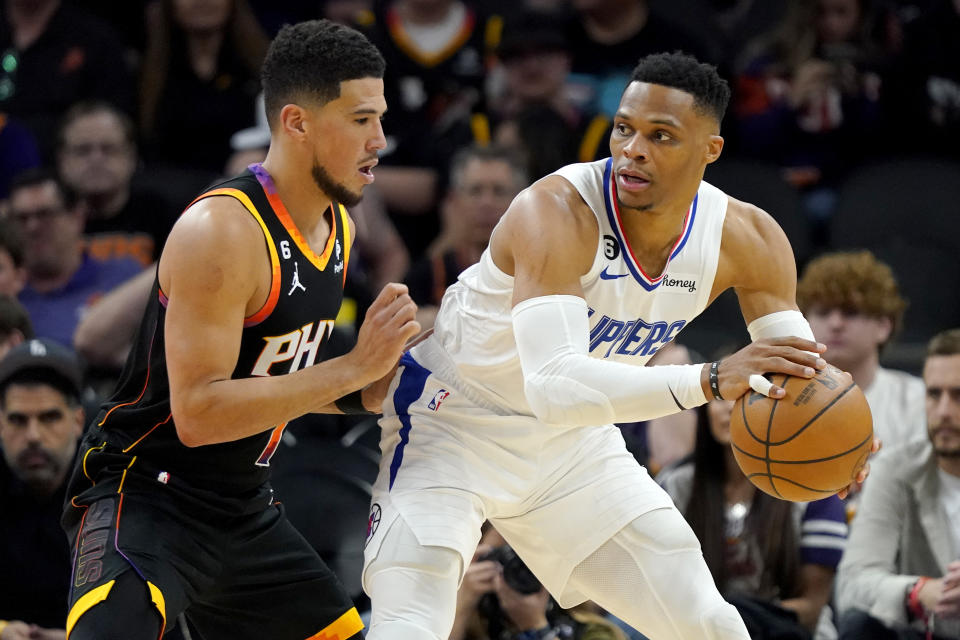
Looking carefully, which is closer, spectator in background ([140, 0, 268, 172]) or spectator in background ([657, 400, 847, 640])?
spectator in background ([657, 400, 847, 640])

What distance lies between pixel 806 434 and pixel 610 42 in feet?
18.0

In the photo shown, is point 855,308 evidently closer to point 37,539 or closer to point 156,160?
point 37,539

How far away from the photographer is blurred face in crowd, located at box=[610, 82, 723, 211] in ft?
13.3

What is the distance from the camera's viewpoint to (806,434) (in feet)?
12.2

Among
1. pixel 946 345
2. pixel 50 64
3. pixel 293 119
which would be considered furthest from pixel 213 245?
pixel 50 64

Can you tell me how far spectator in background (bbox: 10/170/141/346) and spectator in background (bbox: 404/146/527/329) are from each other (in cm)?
174

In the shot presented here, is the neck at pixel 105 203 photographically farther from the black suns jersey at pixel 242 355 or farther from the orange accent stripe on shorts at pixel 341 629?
the orange accent stripe on shorts at pixel 341 629

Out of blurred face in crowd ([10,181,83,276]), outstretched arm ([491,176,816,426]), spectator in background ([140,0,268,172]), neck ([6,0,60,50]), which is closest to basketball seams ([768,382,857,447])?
outstretched arm ([491,176,816,426])

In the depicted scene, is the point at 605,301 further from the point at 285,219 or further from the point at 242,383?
the point at 242,383

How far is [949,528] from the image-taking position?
5.50m

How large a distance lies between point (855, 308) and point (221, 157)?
4.27 m

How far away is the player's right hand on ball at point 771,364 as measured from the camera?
368 centimetres

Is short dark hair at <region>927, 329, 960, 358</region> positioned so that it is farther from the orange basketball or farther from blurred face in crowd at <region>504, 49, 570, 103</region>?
blurred face in crowd at <region>504, 49, 570, 103</region>

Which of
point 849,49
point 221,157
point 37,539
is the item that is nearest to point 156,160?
point 221,157
